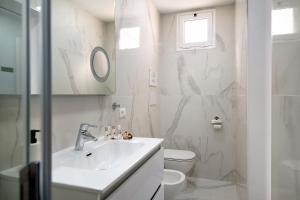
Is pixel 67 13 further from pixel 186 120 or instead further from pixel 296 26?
pixel 186 120

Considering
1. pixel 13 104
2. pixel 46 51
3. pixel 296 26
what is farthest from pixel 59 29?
pixel 296 26

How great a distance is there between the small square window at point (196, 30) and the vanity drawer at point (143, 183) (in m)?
1.86

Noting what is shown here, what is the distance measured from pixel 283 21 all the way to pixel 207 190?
7.05 ft

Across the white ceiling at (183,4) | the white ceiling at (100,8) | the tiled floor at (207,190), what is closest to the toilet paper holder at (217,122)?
the tiled floor at (207,190)

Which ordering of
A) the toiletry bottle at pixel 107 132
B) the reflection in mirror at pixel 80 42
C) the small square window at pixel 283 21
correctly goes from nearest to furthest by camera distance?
the small square window at pixel 283 21, the reflection in mirror at pixel 80 42, the toiletry bottle at pixel 107 132

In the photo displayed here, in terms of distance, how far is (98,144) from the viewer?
4.57 feet

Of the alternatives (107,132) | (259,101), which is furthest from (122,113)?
(259,101)

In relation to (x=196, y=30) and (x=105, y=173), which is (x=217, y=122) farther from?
(x=105, y=173)

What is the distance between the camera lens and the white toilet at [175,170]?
1.92m

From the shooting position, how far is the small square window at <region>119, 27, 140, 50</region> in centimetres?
192

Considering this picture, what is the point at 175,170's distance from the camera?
2.30 m

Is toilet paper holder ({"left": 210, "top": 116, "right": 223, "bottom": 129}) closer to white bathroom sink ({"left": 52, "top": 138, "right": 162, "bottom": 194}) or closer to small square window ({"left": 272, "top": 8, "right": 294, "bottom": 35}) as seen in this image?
white bathroom sink ({"left": 52, "top": 138, "right": 162, "bottom": 194})

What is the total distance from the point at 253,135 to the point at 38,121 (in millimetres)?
1489

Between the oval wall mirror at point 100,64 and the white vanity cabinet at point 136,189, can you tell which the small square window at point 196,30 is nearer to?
the oval wall mirror at point 100,64
